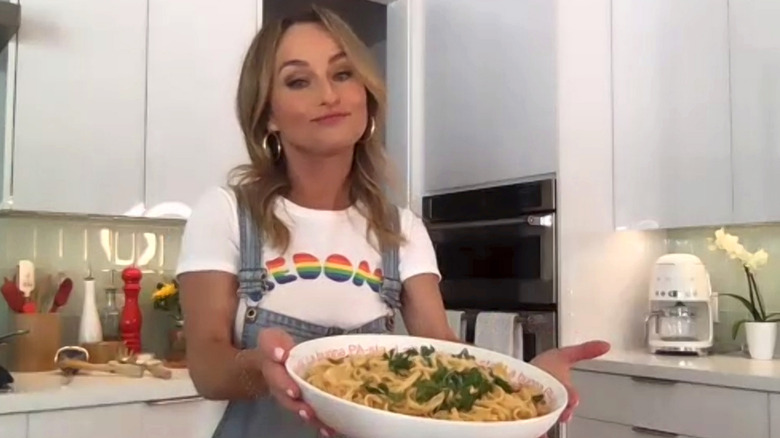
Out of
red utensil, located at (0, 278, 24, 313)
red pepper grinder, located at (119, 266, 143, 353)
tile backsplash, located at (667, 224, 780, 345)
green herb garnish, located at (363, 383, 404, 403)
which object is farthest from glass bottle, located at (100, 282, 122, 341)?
green herb garnish, located at (363, 383, 404, 403)

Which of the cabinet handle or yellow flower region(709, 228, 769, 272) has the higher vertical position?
yellow flower region(709, 228, 769, 272)

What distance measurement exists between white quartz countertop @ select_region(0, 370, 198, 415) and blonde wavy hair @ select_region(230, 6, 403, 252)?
1013mm

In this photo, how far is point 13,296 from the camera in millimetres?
2346

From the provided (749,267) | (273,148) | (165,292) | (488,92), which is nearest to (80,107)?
(165,292)

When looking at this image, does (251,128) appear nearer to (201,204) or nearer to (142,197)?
(201,204)

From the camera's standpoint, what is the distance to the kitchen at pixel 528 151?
2.18 m

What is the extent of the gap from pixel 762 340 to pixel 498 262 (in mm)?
757

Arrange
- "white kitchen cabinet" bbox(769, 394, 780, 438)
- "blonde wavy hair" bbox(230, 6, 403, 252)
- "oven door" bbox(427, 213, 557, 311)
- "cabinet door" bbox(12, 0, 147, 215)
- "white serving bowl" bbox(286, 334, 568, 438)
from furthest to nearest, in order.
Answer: "oven door" bbox(427, 213, 557, 311)
"cabinet door" bbox(12, 0, 147, 215)
"white kitchen cabinet" bbox(769, 394, 780, 438)
"blonde wavy hair" bbox(230, 6, 403, 252)
"white serving bowl" bbox(286, 334, 568, 438)

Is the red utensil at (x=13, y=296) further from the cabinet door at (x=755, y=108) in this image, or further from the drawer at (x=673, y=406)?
the cabinet door at (x=755, y=108)

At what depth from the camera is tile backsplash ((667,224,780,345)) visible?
2.52 meters

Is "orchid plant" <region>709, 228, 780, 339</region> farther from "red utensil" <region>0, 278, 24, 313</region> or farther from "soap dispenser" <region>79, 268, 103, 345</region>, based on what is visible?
"red utensil" <region>0, 278, 24, 313</region>

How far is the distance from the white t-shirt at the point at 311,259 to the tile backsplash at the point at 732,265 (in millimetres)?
1696

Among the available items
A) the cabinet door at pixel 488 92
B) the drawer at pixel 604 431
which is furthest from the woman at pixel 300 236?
the cabinet door at pixel 488 92

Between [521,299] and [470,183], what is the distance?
42cm
